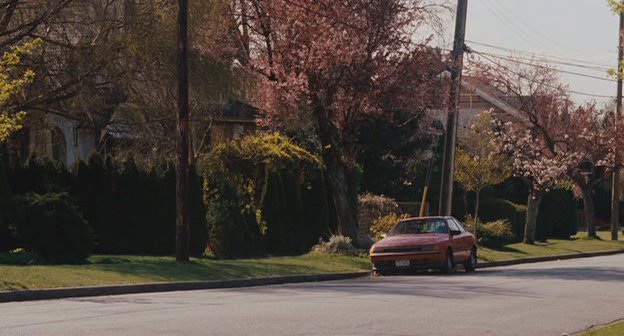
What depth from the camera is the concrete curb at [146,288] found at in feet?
59.3

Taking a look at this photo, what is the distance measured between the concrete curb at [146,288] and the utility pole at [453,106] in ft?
24.8

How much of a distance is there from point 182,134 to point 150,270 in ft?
11.4

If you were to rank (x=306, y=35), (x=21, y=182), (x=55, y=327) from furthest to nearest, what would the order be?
(x=306, y=35)
(x=21, y=182)
(x=55, y=327)

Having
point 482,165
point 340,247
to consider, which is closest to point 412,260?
point 340,247

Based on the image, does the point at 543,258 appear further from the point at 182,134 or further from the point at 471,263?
the point at 182,134

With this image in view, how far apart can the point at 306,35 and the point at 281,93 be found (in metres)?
1.90

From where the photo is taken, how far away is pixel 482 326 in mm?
13773

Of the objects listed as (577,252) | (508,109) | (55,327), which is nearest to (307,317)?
(55,327)

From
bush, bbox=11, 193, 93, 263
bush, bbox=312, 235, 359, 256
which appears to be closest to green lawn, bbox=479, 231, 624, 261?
bush, bbox=312, 235, 359, 256

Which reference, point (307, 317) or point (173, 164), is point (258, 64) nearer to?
point (173, 164)

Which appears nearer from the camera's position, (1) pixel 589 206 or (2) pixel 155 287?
(2) pixel 155 287

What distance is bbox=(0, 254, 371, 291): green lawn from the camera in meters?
19.6

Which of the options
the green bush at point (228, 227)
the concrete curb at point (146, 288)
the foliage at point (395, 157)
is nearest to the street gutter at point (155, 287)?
the concrete curb at point (146, 288)

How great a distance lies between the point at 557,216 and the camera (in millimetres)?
51219
